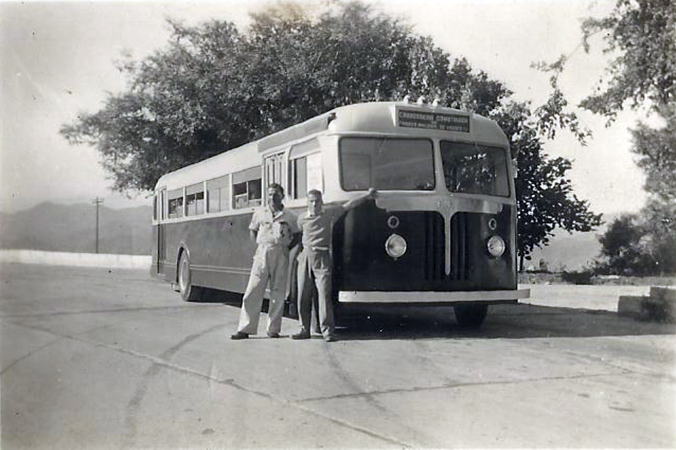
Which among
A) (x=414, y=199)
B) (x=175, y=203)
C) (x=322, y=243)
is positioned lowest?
(x=322, y=243)

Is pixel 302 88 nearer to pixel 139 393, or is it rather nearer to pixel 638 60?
pixel 638 60

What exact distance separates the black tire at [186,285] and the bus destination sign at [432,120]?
265 inches

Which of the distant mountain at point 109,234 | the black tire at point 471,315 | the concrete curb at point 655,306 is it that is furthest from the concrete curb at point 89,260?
the black tire at point 471,315

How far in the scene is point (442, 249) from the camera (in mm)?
8891

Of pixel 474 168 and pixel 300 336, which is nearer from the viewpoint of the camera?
pixel 300 336

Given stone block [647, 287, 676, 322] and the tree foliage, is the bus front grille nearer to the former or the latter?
stone block [647, 287, 676, 322]

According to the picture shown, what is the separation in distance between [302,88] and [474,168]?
43.8 feet

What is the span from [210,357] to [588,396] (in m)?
3.62

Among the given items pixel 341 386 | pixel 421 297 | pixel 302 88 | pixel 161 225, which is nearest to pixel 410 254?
pixel 421 297

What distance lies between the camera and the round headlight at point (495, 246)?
30.1 ft

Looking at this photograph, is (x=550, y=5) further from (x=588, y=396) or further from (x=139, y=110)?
(x=139, y=110)

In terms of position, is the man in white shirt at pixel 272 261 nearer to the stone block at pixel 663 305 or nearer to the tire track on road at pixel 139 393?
the tire track on road at pixel 139 393

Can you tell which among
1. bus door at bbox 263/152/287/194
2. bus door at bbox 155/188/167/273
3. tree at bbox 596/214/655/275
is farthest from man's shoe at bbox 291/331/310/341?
tree at bbox 596/214/655/275

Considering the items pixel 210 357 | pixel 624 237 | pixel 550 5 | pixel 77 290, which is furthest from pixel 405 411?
pixel 624 237
